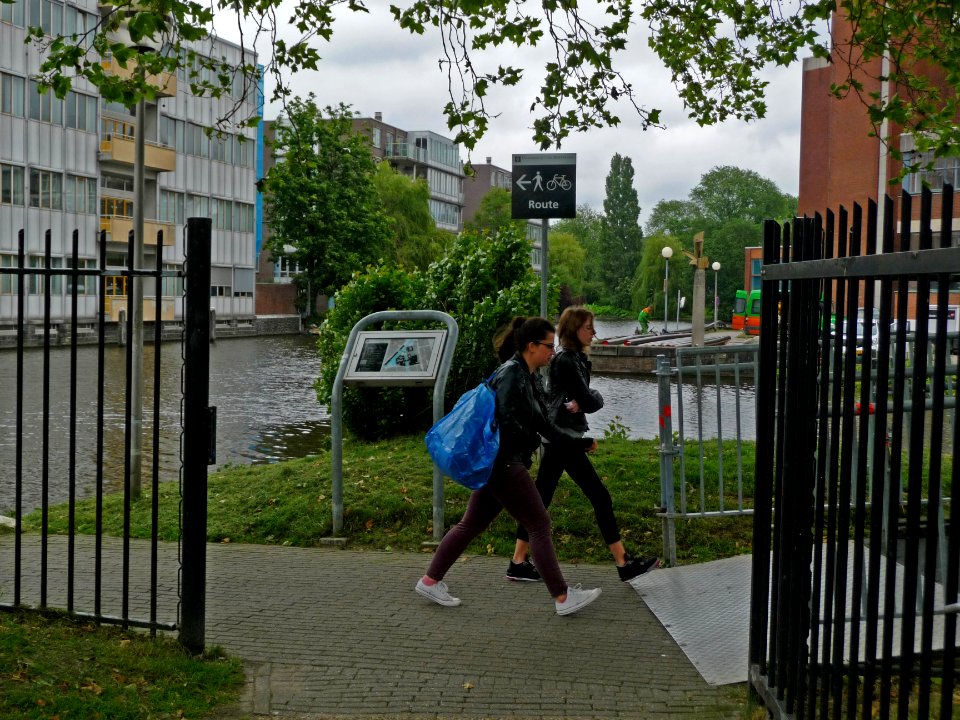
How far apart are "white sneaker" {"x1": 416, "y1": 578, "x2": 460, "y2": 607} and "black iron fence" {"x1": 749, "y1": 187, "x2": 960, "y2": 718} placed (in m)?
2.03

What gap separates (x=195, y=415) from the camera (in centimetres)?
513

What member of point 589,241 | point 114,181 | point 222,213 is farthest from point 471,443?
point 589,241

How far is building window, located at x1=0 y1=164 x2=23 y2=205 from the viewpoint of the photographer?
44.4 m

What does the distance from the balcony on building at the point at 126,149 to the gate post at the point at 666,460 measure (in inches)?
1819

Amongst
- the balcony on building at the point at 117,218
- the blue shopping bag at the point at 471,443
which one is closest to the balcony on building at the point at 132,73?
the blue shopping bag at the point at 471,443

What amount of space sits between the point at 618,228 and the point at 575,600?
127233mm

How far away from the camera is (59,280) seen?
48312 millimetres

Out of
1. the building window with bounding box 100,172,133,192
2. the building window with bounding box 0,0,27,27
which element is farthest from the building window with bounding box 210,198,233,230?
the building window with bounding box 0,0,27,27

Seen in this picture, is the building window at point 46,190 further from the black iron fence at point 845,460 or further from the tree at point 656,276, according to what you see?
the tree at point 656,276

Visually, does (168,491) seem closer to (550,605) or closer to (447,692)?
(550,605)

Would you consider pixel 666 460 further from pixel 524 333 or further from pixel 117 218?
pixel 117 218

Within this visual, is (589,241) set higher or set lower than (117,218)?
higher

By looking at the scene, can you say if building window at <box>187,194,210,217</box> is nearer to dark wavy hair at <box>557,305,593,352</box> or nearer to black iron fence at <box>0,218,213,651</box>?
black iron fence at <box>0,218,213,651</box>

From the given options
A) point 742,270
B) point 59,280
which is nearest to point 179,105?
point 59,280
